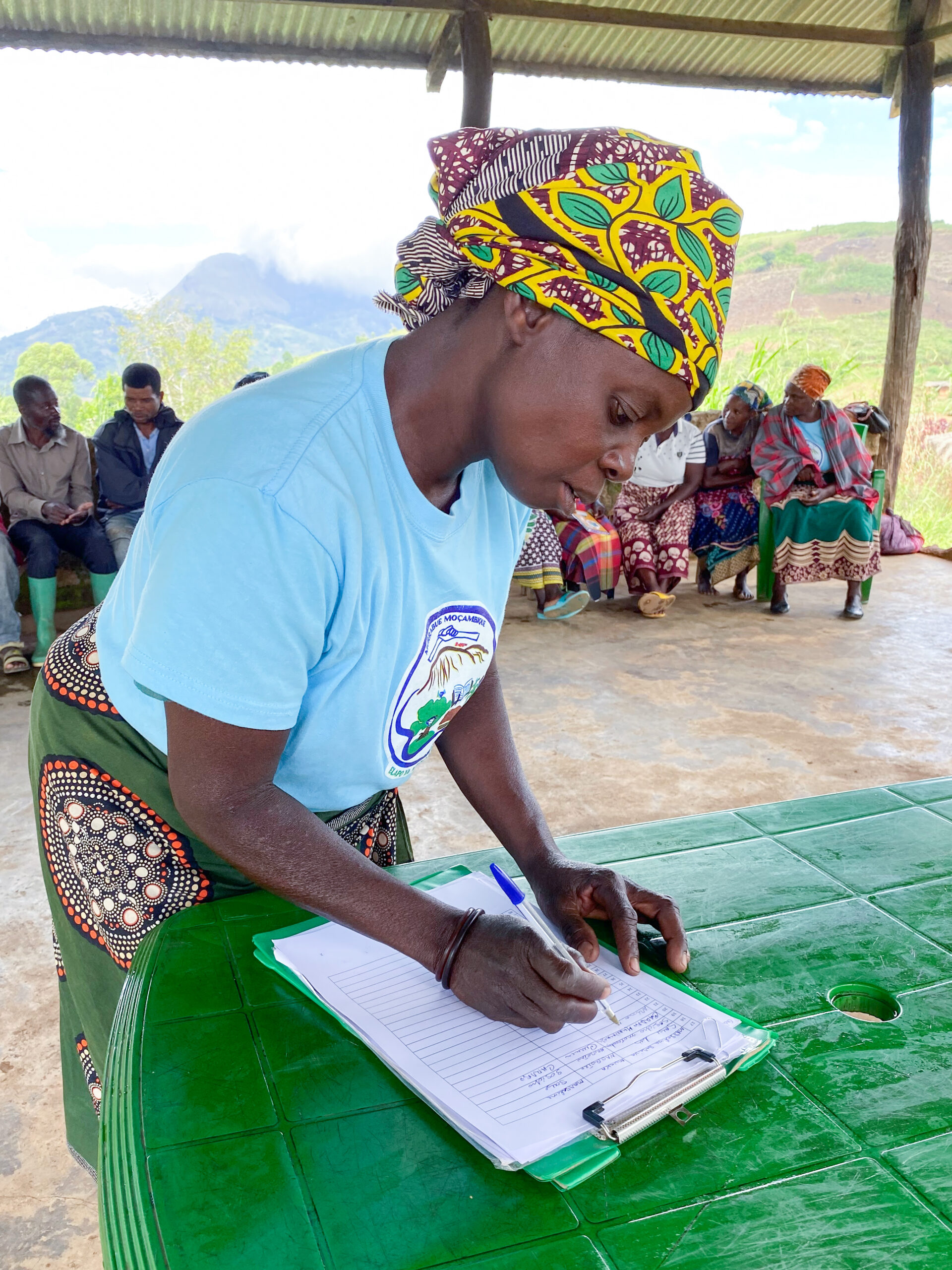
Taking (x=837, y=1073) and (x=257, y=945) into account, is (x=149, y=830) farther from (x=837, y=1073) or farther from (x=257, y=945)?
(x=837, y=1073)

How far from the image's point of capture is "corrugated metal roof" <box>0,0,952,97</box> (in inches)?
227

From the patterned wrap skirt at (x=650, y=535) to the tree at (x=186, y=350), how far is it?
912cm

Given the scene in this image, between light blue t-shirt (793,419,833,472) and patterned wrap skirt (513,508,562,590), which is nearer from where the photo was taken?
patterned wrap skirt (513,508,562,590)

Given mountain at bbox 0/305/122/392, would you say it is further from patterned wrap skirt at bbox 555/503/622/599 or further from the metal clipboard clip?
the metal clipboard clip

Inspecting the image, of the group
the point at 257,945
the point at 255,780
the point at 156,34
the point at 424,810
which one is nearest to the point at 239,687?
the point at 255,780

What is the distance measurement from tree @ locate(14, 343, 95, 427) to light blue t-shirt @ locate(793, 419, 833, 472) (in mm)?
10227

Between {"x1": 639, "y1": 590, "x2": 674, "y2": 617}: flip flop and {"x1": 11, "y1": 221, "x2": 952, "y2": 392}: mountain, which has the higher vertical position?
{"x1": 11, "y1": 221, "x2": 952, "y2": 392}: mountain

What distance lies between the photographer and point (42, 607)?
16.4ft

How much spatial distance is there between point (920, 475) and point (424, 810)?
31.0ft

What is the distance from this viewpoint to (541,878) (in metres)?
1.14

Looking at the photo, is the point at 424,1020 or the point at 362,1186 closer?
the point at 362,1186

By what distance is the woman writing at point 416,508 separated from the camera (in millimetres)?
857

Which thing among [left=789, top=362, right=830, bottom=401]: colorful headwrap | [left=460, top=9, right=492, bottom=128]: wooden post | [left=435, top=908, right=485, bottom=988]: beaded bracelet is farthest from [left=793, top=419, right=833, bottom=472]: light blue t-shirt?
[left=435, top=908, right=485, bottom=988]: beaded bracelet

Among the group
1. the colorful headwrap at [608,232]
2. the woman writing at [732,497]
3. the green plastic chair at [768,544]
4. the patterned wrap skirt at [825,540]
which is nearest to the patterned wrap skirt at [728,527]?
the woman writing at [732,497]
